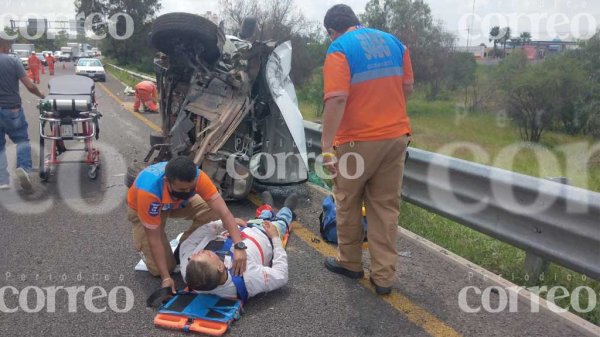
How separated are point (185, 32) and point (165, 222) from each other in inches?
114

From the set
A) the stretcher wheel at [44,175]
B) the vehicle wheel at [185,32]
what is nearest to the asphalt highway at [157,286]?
the stretcher wheel at [44,175]

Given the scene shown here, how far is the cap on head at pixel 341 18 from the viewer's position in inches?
148

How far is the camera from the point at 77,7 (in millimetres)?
62000

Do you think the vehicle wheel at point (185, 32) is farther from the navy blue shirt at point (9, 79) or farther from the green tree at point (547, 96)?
the green tree at point (547, 96)

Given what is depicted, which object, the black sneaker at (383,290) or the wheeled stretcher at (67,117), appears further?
the wheeled stretcher at (67,117)

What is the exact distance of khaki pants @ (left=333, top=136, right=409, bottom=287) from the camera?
→ 12.2 ft

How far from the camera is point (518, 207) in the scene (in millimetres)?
3828

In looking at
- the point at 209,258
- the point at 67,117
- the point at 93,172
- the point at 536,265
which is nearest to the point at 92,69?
the point at 67,117

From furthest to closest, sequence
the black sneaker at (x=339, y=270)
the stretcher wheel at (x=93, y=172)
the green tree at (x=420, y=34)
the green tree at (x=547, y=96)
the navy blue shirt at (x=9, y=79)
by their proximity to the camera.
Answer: the green tree at (x=420, y=34), the green tree at (x=547, y=96), the stretcher wheel at (x=93, y=172), the navy blue shirt at (x=9, y=79), the black sneaker at (x=339, y=270)

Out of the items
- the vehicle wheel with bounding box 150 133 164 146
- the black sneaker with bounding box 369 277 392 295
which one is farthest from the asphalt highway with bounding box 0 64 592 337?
the vehicle wheel with bounding box 150 133 164 146

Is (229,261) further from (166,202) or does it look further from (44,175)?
(44,175)

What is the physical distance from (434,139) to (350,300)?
1699 cm

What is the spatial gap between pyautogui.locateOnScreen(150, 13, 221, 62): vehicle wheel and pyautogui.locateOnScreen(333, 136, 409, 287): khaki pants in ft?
9.86

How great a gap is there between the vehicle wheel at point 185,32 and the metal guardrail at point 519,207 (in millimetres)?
2833
